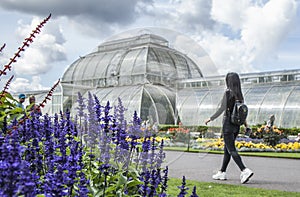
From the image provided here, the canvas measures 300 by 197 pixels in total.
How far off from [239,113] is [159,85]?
24.6m

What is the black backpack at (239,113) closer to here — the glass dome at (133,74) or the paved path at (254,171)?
the paved path at (254,171)

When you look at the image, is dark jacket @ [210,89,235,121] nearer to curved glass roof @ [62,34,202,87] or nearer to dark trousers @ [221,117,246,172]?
dark trousers @ [221,117,246,172]

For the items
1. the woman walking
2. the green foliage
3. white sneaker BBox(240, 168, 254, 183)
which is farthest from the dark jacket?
the green foliage

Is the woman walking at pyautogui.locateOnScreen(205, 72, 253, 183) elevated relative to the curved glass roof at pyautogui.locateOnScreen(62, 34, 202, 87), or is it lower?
lower

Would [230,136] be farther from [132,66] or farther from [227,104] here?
[132,66]

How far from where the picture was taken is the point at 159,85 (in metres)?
31.9

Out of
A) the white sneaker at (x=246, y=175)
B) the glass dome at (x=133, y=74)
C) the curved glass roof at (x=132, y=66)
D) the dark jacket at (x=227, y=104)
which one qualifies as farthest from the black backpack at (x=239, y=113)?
the curved glass roof at (x=132, y=66)

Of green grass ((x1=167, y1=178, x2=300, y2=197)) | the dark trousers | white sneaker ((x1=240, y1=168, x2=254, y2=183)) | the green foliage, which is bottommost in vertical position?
green grass ((x1=167, y1=178, x2=300, y2=197))

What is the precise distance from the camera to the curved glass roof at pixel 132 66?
3403 centimetres

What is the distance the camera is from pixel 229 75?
24.8 feet

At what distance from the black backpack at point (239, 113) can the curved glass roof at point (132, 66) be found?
23.2 m

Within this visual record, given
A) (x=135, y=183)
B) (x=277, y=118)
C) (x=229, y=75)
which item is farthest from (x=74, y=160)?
(x=277, y=118)

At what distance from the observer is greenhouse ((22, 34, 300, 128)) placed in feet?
82.8

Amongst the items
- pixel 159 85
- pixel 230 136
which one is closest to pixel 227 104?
pixel 230 136
